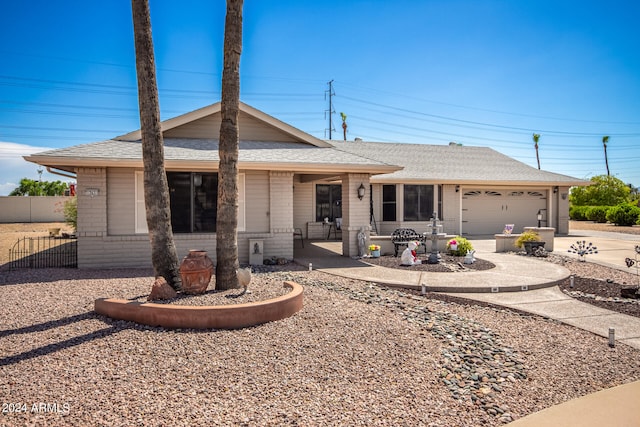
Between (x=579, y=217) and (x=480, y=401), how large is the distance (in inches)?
1387

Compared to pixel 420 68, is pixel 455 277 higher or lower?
lower

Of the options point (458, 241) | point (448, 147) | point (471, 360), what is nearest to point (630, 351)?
point (471, 360)

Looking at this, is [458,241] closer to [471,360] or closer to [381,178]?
[381,178]

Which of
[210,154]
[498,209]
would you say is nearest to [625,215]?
[498,209]

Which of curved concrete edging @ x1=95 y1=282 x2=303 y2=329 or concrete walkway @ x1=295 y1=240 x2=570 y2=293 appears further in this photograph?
concrete walkway @ x1=295 y1=240 x2=570 y2=293

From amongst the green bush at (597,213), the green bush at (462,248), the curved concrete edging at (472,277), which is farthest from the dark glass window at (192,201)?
the green bush at (597,213)

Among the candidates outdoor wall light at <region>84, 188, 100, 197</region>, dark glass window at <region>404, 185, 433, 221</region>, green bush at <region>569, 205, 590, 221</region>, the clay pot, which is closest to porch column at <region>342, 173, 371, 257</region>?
dark glass window at <region>404, 185, 433, 221</region>

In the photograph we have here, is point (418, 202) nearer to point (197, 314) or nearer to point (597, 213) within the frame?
point (197, 314)

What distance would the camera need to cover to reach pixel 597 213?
30.5 meters

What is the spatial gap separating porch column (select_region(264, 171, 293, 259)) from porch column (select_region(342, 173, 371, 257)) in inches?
71.0

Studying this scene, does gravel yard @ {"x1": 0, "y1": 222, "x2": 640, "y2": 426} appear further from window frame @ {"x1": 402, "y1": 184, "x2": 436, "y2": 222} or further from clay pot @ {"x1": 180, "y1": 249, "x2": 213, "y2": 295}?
window frame @ {"x1": 402, "y1": 184, "x2": 436, "y2": 222}

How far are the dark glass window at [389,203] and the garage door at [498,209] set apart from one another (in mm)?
4090

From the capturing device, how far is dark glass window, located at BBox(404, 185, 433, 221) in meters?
17.6

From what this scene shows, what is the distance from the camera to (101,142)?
11.0 metres
